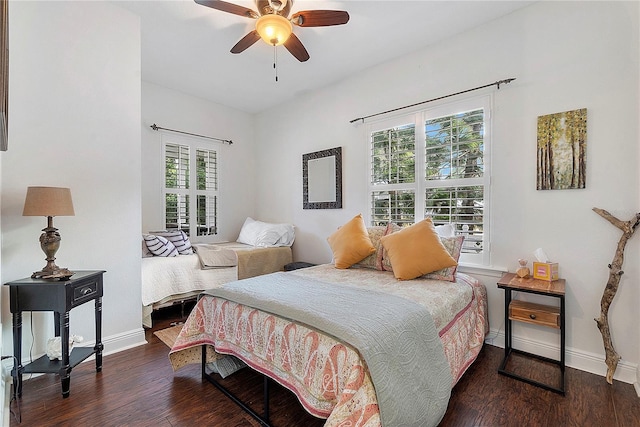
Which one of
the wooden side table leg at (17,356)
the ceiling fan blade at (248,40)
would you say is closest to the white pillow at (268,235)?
the ceiling fan blade at (248,40)

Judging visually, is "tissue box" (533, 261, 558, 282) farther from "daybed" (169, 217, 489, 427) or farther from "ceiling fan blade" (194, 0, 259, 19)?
"ceiling fan blade" (194, 0, 259, 19)

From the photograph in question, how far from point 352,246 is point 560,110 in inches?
77.2

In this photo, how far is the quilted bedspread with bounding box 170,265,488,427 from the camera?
4.11 ft

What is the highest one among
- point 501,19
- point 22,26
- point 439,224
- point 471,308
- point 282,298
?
point 501,19

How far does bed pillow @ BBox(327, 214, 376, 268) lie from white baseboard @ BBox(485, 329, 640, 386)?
1321 mm

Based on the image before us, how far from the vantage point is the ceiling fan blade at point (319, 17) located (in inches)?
82.4

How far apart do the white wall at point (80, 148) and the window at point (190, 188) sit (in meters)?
1.48

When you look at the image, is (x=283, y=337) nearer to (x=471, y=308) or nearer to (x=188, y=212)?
(x=471, y=308)

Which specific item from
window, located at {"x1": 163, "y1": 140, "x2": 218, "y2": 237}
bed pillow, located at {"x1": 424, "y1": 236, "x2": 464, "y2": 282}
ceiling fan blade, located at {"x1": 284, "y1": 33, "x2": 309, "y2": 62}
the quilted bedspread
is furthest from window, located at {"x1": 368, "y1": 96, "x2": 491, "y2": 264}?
window, located at {"x1": 163, "y1": 140, "x2": 218, "y2": 237}

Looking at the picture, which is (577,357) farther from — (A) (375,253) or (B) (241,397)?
(B) (241,397)

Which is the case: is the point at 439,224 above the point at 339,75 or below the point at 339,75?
below

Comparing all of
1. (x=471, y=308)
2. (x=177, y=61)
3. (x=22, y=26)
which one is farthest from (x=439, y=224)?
(x=22, y=26)

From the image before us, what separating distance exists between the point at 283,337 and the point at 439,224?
2019 mm

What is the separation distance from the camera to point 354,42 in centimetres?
295
